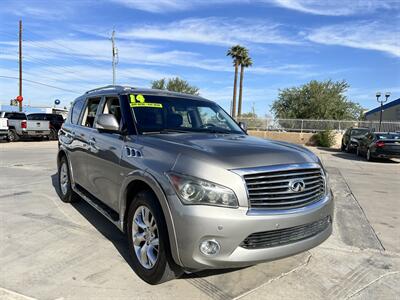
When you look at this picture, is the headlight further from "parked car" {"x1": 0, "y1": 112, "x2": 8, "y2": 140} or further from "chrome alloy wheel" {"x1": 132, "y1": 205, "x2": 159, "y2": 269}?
"parked car" {"x1": 0, "y1": 112, "x2": 8, "y2": 140}

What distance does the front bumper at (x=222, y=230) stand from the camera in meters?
3.13

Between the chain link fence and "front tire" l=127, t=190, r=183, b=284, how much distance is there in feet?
100

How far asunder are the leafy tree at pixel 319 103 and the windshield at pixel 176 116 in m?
45.3

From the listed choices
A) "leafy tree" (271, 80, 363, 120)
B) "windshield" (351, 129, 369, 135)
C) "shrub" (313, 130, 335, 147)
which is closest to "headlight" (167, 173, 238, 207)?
"windshield" (351, 129, 369, 135)

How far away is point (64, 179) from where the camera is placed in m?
6.93

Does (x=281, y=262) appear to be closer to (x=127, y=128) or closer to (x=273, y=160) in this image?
(x=273, y=160)

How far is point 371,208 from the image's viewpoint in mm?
7293

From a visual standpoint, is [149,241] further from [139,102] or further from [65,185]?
[65,185]

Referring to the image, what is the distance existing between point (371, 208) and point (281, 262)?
3816 millimetres

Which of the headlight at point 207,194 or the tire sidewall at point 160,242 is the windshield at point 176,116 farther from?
the headlight at point 207,194

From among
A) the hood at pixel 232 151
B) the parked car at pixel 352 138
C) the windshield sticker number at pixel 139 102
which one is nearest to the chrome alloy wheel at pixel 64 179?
the windshield sticker number at pixel 139 102

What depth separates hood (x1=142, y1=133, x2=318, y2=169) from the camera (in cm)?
335

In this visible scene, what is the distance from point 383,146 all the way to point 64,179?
14.8 m

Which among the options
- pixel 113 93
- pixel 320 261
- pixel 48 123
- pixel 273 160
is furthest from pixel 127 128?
pixel 48 123
